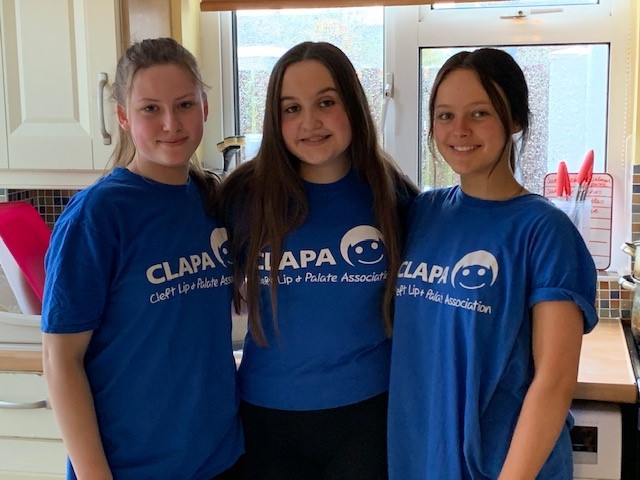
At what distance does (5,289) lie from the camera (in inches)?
81.7

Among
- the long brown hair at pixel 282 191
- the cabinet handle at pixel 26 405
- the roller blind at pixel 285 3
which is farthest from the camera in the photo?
the roller blind at pixel 285 3

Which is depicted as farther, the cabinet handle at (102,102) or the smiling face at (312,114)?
the cabinet handle at (102,102)

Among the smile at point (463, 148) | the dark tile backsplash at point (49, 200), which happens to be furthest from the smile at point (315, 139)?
the dark tile backsplash at point (49, 200)

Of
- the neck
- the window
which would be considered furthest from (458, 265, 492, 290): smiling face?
the window

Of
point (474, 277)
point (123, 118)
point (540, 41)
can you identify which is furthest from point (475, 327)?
point (540, 41)

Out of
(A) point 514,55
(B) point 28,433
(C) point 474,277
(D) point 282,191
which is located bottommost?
(B) point 28,433

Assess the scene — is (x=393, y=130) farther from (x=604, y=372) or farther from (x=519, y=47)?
(x=604, y=372)

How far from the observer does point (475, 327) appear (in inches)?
45.4

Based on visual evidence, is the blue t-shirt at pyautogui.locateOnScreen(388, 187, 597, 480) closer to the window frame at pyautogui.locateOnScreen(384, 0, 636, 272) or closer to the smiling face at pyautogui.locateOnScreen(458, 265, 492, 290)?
the smiling face at pyautogui.locateOnScreen(458, 265, 492, 290)

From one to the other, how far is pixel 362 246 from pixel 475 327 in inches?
10.7

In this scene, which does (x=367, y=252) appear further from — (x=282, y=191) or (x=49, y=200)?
(x=49, y=200)

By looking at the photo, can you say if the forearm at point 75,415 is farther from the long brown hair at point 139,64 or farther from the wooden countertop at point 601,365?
the wooden countertop at point 601,365

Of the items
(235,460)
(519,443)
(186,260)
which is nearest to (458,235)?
(519,443)

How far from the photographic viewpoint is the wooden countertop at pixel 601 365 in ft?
4.77
